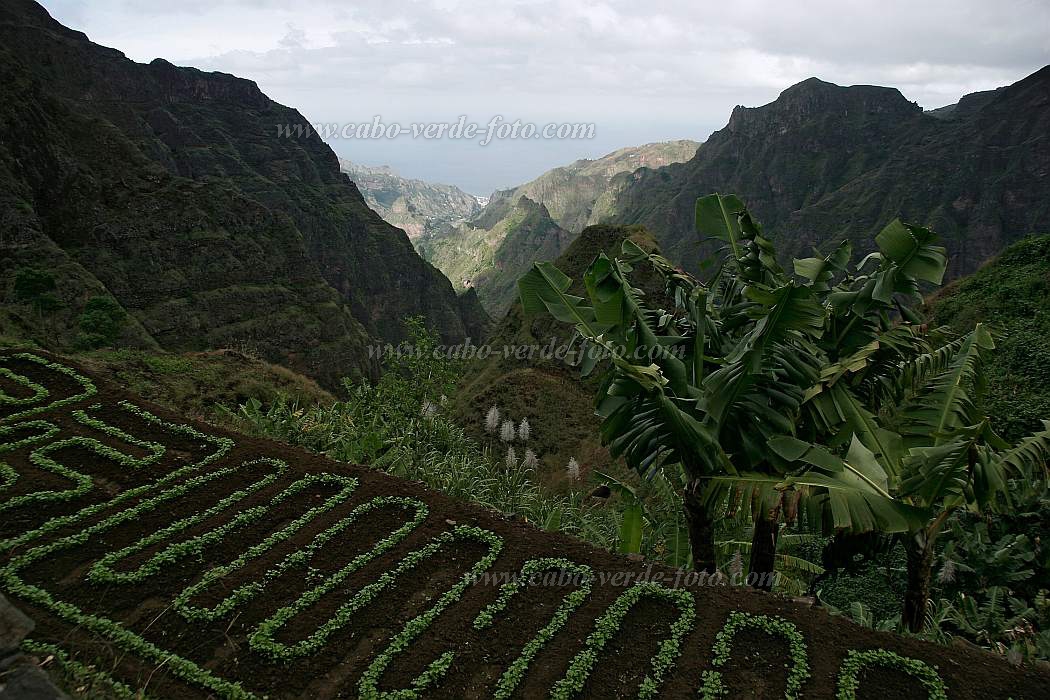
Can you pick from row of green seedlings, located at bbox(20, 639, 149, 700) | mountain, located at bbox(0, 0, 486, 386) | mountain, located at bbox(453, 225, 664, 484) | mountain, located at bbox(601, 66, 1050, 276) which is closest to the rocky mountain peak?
mountain, located at bbox(601, 66, 1050, 276)

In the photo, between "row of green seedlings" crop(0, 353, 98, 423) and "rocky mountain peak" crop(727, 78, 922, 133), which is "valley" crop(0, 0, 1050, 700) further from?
"rocky mountain peak" crop(727, 78, 922, 133)

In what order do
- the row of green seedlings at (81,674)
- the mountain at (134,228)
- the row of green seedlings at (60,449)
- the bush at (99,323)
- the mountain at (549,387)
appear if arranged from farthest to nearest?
1. the mountain at (134,228)
2. the bush at (99,323)
3. the mountain at (549,387)
4. the row of green seedlings at (60,449)
5. the row of green seedlings at (81,674)

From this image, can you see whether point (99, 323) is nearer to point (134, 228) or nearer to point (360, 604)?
point (134, 228)

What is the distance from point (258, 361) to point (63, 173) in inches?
2683

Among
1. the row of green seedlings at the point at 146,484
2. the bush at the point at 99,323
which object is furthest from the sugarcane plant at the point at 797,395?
the bush at the point at 99,323

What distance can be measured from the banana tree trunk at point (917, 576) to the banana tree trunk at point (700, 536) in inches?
84.1

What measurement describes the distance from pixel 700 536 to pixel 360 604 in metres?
4.11

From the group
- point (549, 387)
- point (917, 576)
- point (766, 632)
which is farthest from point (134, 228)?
point (917, 576)

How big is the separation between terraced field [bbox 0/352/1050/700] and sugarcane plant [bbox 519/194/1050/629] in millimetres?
1244

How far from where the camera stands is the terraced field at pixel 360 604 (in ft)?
19.0

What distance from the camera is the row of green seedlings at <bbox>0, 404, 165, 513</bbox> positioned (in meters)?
7.86

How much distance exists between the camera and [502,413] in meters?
39.0

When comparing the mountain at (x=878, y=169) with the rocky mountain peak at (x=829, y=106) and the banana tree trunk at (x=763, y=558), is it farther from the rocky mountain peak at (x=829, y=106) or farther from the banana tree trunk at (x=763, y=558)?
the banana tree trunk at (x=763, y=558)

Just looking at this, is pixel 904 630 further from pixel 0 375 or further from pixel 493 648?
pixel 0 375
